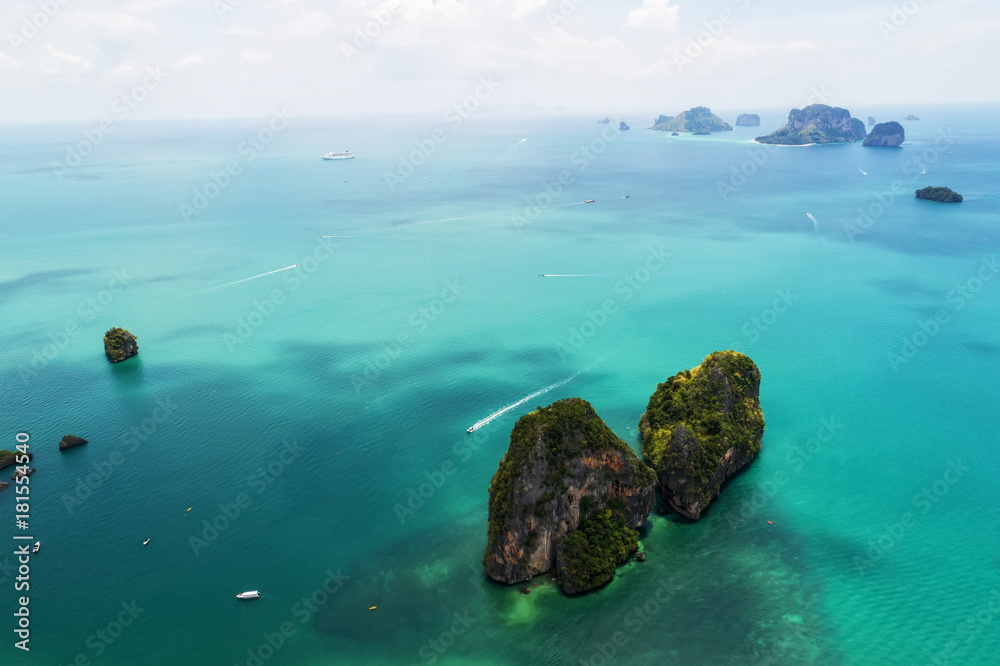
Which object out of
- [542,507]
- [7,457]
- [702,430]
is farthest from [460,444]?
[7,457]

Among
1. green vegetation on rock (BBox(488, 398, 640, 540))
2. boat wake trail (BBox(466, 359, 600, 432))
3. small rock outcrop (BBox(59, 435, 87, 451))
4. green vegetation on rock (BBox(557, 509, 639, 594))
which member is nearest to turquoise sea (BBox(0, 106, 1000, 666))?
boat wake trail (BBox(466, 359, 600, 432))

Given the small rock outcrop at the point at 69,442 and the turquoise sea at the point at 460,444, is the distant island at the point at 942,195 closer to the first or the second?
the turquoise sea at the point at 460,444

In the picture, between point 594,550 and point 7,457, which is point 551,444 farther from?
point 7,457

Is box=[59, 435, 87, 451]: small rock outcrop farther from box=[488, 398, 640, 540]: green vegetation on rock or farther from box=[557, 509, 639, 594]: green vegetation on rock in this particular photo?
box=[557, 509, 639, 594]: green vegetation on rock

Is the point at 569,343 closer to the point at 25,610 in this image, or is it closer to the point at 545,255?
the point at 545,255

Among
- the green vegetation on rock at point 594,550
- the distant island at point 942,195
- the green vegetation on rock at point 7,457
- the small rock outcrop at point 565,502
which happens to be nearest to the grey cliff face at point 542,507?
the small rock outcrop at point 565,502

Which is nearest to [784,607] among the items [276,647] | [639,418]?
[639,418]
